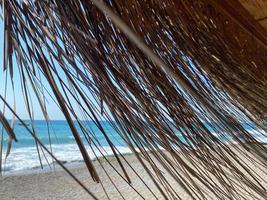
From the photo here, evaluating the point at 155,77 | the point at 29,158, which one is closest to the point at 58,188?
the point at 29,158

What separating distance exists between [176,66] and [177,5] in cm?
13

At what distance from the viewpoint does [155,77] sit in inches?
24.7

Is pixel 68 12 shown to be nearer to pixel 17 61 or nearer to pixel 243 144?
pixel 17 61

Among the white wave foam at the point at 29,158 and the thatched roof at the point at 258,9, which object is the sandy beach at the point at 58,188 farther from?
the thatched roof at the point at 258,9

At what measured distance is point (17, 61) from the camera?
0.44m

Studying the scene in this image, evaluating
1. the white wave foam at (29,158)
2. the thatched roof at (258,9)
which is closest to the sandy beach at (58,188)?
the white wave foam at (29,158)

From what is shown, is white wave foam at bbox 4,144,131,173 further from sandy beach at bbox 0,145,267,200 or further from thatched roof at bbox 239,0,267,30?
thatched roof at bbox 239,0,267,30

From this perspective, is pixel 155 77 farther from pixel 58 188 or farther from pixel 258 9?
pixel 58 188

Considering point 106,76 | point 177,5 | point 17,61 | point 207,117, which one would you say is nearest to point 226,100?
point 207,117

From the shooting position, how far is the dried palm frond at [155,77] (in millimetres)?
438

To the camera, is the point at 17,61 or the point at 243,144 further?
the point at 243,144

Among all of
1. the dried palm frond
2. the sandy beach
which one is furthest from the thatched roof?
the sandy beach

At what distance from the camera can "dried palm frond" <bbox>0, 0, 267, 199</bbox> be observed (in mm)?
438

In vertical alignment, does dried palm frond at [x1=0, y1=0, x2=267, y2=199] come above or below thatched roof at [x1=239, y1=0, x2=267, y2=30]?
below
